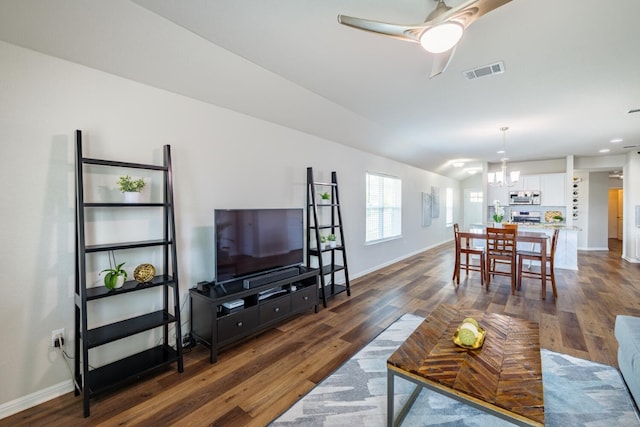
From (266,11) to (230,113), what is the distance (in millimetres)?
1406

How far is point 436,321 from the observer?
222cm

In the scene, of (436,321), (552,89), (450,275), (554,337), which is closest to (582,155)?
(450,275)

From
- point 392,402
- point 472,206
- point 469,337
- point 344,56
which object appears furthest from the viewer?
point 472,206

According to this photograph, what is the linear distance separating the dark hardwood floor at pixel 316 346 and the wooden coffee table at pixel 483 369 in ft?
2.86

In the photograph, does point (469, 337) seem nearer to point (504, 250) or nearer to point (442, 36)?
point (442, 36)

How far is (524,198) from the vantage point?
7.54 m

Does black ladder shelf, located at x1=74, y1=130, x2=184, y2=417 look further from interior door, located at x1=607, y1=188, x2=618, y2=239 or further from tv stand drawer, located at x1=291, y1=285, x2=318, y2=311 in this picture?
interior door, located at x1=607, y1=188, x2=618, y2=239

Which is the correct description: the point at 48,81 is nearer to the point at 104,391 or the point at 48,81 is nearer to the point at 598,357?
the point at 104,391

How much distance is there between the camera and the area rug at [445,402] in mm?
1786

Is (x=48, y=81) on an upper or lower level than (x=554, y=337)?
upper

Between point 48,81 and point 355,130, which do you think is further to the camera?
point 355,130

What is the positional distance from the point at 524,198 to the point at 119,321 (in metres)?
8.94

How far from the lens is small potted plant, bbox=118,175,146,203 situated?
2207 millimetres

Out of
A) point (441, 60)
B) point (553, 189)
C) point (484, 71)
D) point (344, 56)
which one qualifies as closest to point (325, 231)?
point (344, 56)
